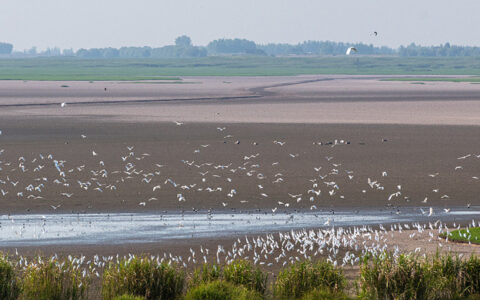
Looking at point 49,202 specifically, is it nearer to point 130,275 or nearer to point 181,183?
point 181,183

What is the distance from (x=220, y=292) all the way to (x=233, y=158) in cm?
2980

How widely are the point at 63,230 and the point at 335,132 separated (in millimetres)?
34501

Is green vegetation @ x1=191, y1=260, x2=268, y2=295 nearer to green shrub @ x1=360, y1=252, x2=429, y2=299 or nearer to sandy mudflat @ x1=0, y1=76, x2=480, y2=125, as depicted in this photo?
green shrub @ x1=360, y1=252, x2=429, y2=299

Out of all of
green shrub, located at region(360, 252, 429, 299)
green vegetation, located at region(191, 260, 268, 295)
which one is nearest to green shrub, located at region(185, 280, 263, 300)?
green vegetation, located at region(191, 260, 268, 295)

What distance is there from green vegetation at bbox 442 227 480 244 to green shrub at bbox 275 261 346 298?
748 cm

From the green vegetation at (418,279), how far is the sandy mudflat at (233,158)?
720 centimetres

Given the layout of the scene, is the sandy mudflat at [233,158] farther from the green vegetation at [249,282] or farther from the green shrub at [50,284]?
the green shrub at [50,284]

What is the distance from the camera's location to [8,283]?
19.0m

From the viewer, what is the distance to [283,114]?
256 feet

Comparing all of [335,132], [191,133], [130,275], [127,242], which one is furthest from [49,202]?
[335,132]

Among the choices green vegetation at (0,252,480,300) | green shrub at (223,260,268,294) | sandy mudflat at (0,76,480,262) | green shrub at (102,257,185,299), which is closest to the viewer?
green vegetation at (0,252,480,300)

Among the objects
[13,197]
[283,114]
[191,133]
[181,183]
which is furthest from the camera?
[283,114]

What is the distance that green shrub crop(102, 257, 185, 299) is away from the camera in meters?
19.3

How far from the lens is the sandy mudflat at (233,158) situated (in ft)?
120
